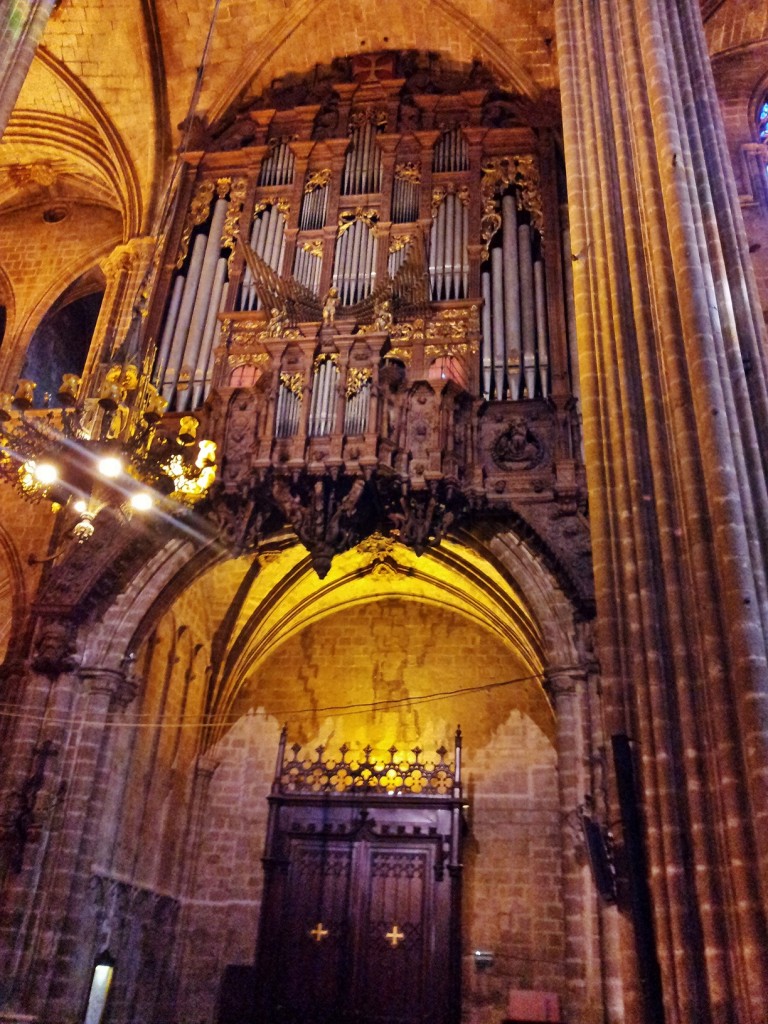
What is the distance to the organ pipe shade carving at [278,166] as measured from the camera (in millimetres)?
14695

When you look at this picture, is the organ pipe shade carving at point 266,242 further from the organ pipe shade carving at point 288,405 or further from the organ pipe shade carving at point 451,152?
the organ pipe shade carving at point 451,152

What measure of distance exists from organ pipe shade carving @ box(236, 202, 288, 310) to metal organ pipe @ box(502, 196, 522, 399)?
11.0 feet

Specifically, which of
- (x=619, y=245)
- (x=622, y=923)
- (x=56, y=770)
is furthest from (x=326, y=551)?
(x=622, y=923)

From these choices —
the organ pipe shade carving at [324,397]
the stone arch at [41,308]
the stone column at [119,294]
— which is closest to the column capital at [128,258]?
the stone column at [119,294]

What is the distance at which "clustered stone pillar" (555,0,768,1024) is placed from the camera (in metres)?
5.97

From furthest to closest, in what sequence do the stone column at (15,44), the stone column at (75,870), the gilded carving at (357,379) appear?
the gilded carving at (357,379), the stone column at (75,870), the stone column at (15,44)

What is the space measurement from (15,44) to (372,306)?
17.0ft

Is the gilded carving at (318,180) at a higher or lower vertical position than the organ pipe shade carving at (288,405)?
higher

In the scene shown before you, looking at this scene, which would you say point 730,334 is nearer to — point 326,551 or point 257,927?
point 326,551

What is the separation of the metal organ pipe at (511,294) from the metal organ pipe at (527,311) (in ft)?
0.23

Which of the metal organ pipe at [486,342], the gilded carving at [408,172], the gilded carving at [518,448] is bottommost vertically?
A: the gilded carving at [518,448]

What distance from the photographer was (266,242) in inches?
550

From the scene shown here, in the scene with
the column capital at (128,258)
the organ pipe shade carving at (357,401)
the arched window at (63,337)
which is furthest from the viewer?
the arched window at (63,337)

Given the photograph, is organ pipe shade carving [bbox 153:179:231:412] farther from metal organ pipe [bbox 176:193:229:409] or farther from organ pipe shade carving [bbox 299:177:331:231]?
organ pipe shade carving [bbox 299:177:331:231]
